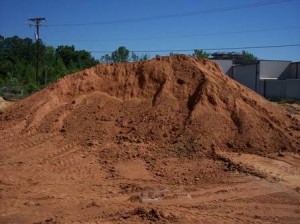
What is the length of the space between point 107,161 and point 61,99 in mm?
4433

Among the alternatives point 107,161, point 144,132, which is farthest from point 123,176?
point 144,132

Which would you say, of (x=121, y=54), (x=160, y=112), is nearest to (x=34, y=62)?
(x=121, y=54)

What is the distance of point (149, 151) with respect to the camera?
11.0 m

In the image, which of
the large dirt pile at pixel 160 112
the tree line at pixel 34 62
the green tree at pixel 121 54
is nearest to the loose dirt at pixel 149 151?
the large dirt pile at pixel 160 112

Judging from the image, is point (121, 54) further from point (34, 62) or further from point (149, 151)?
point (149, 151)

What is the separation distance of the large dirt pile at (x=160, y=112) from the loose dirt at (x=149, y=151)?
0.11 ft

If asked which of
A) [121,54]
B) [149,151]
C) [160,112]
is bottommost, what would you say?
[149,151]

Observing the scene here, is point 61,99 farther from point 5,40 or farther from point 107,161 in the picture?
point 5,40

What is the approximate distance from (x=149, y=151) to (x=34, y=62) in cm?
6178

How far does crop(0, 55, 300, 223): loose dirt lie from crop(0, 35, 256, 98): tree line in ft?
64.7

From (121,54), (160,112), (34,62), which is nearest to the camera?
(160,112)

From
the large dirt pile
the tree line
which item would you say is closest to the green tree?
the tree line

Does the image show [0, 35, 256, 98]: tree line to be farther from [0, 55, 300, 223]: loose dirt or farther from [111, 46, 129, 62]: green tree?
[0, 55, 300, 223]: loose dirt

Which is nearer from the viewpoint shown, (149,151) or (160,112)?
(149,151)
